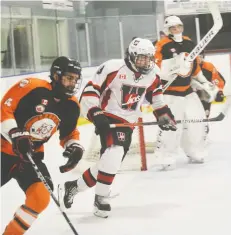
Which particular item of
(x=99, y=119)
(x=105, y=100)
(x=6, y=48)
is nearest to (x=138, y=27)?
(x=6, y=48)

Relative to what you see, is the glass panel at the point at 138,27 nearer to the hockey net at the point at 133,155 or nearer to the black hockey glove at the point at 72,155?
the hockey net at the point at 133,155

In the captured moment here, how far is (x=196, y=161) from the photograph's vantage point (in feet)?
12.4

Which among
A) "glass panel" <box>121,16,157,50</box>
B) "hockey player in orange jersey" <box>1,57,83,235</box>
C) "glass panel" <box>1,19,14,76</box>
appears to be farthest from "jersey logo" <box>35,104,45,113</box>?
"glass panel" <box>121,16,157,50</box>

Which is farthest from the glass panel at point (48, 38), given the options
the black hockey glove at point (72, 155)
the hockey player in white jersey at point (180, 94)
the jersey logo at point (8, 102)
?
the jersey logo at point (8, 102)

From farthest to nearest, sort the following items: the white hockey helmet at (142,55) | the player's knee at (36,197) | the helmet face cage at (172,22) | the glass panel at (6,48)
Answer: the glass panel at (6,48) < the helmet face cage at (172,22) < the white hockey helmet at (142,55) < the player's knee at (36,197)

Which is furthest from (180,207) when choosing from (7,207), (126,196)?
(7,207)

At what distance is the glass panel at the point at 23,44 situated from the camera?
21.9 ft

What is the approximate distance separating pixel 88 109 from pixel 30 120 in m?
0.48

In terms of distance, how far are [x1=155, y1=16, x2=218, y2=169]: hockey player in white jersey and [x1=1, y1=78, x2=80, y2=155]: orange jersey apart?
1.58 meters

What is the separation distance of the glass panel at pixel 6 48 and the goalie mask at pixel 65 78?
13.3 feet

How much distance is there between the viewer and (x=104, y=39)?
809cm

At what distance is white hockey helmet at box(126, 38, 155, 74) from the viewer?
250cm

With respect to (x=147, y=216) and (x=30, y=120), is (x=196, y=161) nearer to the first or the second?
(x=147, y=216)

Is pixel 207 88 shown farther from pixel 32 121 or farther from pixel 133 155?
pixel 32 121
